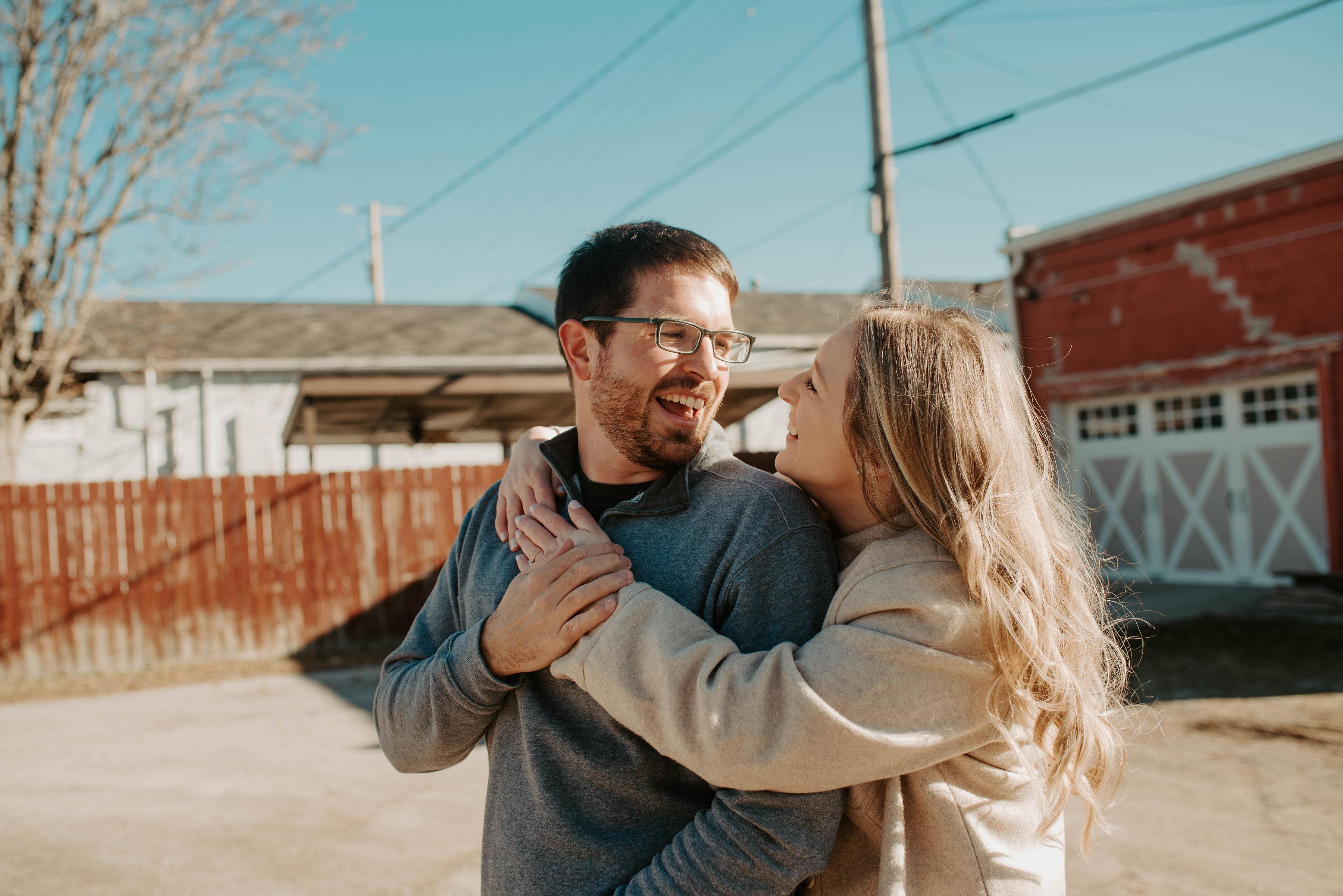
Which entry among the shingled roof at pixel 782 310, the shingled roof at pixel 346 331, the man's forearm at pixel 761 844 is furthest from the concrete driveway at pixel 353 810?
the shingled roof at pixel 782 310

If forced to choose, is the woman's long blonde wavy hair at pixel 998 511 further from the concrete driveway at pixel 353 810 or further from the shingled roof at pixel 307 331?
the shingled roof at pixel 307 331

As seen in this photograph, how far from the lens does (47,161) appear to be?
1142 cm

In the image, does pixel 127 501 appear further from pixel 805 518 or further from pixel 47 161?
pixel 805 518

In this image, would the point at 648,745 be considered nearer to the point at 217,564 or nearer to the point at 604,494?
the point at 604,494

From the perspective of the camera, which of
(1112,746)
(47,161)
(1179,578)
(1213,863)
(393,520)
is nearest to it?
(1112,746)

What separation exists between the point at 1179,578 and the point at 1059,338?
3.91 m

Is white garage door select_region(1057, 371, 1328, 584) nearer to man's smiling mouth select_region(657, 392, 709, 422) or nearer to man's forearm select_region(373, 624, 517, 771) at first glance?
man's smiling mouth select_region(657, 392, 709, 422)

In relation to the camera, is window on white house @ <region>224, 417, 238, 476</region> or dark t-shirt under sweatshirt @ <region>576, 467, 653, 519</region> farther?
window on white house @ <region>224, 417, 238, 476</region>

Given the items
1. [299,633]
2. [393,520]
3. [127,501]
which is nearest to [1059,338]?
[393,520]

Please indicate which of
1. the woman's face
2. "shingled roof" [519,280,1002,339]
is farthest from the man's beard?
"shingled roof" [519,280,1002,339]

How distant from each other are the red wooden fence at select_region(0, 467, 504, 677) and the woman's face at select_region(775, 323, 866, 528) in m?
8.71

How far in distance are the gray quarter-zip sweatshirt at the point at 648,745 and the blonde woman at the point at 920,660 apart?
0.09m

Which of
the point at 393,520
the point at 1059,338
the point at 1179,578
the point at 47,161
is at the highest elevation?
the point at 47,161

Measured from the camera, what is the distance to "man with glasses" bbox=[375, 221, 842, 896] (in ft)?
4.75
